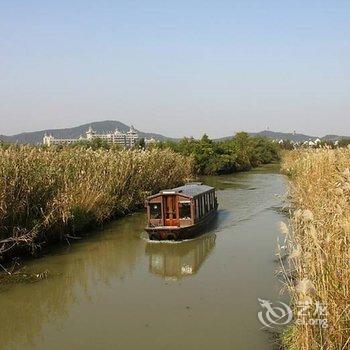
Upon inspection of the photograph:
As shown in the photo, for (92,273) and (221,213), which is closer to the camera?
(92,273)

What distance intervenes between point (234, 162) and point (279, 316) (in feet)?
123

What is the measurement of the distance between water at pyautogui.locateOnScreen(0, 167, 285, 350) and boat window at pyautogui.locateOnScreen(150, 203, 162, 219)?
0.89 meters

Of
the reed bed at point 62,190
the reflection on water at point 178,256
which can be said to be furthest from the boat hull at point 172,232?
the reed bed at point 62,190

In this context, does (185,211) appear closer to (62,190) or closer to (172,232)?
(172,232)

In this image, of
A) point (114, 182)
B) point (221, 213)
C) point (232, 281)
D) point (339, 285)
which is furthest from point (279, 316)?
point (221, 213)

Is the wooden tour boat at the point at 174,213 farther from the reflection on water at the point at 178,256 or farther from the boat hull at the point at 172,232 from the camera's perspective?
the reflection on water at the point at 178,256

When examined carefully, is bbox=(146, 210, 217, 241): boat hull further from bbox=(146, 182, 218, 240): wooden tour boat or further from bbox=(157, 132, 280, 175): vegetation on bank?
bbox=(157, 132, 280, 175): vegetation on bank

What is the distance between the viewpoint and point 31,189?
41.4 feet

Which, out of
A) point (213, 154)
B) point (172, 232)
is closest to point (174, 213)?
point (172, 232)

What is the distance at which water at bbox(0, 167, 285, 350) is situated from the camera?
7.81m

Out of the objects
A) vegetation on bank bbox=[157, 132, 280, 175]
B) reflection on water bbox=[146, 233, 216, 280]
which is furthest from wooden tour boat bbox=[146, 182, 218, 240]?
vegetation on bank bbox=[157, 132, 280, 175]

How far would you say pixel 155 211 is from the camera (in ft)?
51.8

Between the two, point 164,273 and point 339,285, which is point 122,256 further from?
point 339,285

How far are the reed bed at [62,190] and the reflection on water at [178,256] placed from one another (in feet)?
9.08
